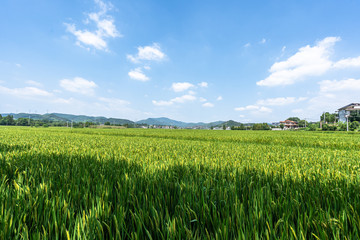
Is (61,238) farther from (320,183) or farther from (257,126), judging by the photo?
(257,126)

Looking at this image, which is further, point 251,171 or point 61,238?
point 251,171

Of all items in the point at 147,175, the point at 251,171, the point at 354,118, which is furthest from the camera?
the point at 354,118

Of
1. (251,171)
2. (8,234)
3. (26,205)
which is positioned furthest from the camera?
(251,171)

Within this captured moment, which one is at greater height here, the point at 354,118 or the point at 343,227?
the point at 354,118

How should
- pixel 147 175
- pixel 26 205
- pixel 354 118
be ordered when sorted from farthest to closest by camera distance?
1. pixel 354 118
2. pixel 147 175
3. pixel 26 205

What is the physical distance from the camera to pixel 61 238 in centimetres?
87

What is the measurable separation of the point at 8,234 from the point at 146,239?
760 millimetres

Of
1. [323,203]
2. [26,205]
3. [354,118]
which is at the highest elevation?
[354,118]

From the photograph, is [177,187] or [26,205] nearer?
[26,205]

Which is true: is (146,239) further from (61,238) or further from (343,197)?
(343,197)

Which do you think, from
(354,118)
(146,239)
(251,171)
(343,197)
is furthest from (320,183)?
(354,118)

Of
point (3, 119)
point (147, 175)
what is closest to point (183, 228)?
point (147, 175)

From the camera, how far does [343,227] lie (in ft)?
3.08

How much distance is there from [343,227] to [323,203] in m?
0.58
